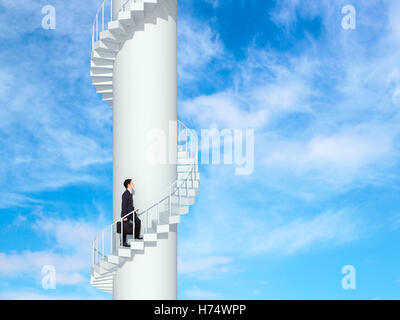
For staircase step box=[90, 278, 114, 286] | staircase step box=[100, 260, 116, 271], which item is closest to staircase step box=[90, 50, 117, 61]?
staircase step box=[100, 260, 116, 271]

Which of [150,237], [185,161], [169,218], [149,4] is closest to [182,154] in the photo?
[185,161]

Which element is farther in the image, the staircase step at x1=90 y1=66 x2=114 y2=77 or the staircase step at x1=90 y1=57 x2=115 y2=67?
the staircase step at x1=90 y1=66 x2=114 y2=77

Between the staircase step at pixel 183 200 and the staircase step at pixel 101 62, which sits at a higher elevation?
the staircase step at pixel 101 62

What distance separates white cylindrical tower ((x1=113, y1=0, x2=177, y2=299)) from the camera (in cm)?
1363

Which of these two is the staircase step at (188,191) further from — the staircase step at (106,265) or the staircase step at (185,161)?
the staircase step at (106,265)

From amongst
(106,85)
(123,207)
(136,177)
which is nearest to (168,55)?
(106,85)

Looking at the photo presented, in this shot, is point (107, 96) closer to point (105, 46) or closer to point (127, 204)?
point (105, 46)

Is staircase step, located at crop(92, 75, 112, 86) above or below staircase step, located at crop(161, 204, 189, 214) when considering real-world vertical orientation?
above

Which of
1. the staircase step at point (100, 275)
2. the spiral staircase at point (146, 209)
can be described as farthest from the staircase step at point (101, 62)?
the staircase step at point (100, 275)

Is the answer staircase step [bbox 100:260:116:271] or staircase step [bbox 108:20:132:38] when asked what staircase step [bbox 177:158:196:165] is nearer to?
staircase step [bbox 100:260:116:271]

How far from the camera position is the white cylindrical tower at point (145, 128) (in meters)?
13.6

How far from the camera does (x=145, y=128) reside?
13922mm
